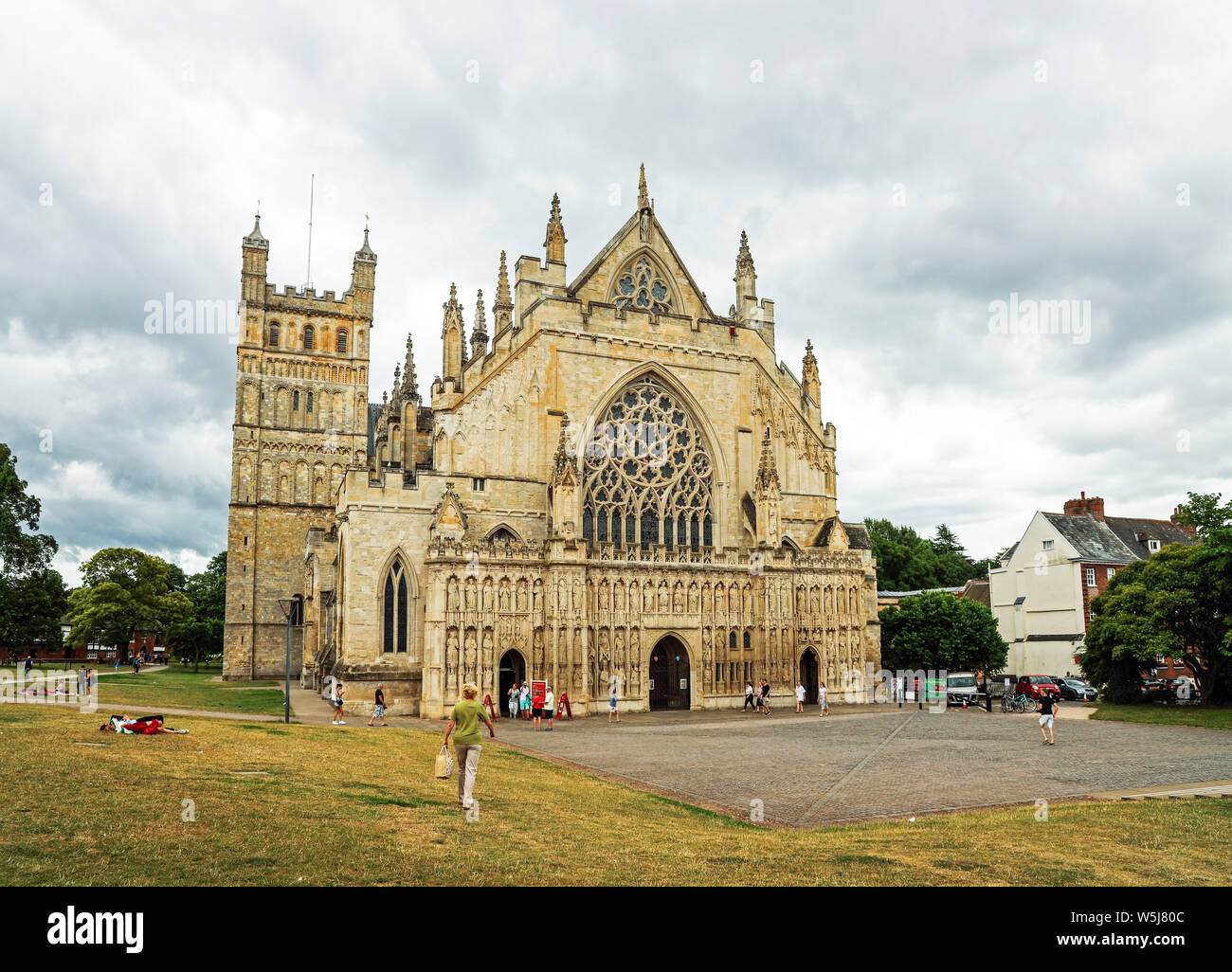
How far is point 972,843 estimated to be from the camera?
1137 centimetres

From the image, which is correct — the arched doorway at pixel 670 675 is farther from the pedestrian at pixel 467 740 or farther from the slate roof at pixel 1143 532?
the slate roof at pixel 1143 532

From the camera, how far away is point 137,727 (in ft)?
57.9

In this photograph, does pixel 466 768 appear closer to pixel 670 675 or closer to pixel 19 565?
pixel 670 675

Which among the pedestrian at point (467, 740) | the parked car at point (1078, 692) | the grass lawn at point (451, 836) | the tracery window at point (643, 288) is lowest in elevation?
the parked car at point (1078, 692)

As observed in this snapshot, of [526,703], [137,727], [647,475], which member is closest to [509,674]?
[526,703]

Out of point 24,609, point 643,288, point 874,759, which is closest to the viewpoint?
point 874,759

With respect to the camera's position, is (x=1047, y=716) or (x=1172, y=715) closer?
(x=1047, y=716)

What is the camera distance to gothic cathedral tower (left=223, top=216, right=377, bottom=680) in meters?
60.7

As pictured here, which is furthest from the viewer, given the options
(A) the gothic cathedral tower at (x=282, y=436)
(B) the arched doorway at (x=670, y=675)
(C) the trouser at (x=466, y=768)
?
(A) the gothic cathedral tower at (x=282, y=436)

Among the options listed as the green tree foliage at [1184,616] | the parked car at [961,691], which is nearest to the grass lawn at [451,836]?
the green tree foliage at [1184,616]

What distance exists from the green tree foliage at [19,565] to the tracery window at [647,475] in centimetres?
3113

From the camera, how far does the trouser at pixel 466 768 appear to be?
40.8 ft

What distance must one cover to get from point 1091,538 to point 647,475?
36571mm

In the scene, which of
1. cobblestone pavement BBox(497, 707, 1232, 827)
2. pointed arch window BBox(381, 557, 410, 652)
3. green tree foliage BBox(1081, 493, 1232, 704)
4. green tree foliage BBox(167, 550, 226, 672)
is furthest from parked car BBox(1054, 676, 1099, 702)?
green tree foliage BBox(167, 550, 226, 672)
